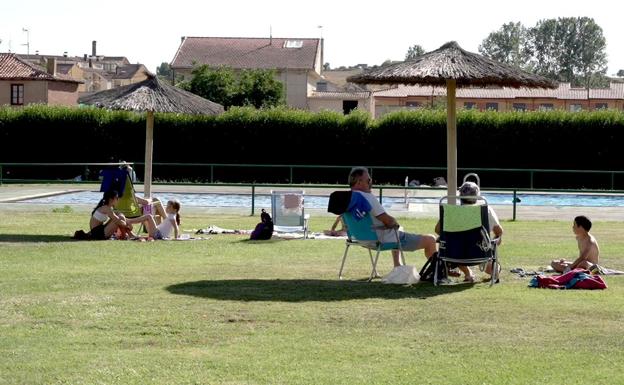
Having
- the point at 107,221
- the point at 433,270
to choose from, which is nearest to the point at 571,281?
the point at 433,270

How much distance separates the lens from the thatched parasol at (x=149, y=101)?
18.5m

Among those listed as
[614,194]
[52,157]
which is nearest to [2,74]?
[52,157]

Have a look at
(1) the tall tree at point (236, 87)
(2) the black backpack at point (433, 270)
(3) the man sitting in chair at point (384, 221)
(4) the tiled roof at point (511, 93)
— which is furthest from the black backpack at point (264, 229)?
(4) the tiled roof at point (511, 93)

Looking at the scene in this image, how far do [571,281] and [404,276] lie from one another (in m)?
1.76

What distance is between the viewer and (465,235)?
1139 cm

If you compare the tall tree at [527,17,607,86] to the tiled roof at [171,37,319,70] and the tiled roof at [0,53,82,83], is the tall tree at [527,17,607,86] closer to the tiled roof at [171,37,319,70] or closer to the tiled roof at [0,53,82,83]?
the tiled roof at [171,37,319,70]

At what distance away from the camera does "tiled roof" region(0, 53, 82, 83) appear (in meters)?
66.2

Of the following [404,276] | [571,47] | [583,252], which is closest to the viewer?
[404,276]

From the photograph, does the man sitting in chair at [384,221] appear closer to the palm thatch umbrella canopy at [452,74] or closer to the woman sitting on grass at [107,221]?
the palm thatch umbrella canopy at [452,74]

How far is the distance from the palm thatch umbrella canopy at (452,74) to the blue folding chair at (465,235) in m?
2.41

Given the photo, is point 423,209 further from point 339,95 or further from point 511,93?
point 511,93

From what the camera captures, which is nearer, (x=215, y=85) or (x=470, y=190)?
(x=470, y=190)

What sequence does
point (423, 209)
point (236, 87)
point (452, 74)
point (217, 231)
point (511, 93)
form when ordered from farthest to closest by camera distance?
point (511, 93) → point (236, 87) → point (423, 209) → point (217, 231) → point (452, 74)

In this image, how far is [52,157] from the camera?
4150 centimetres
